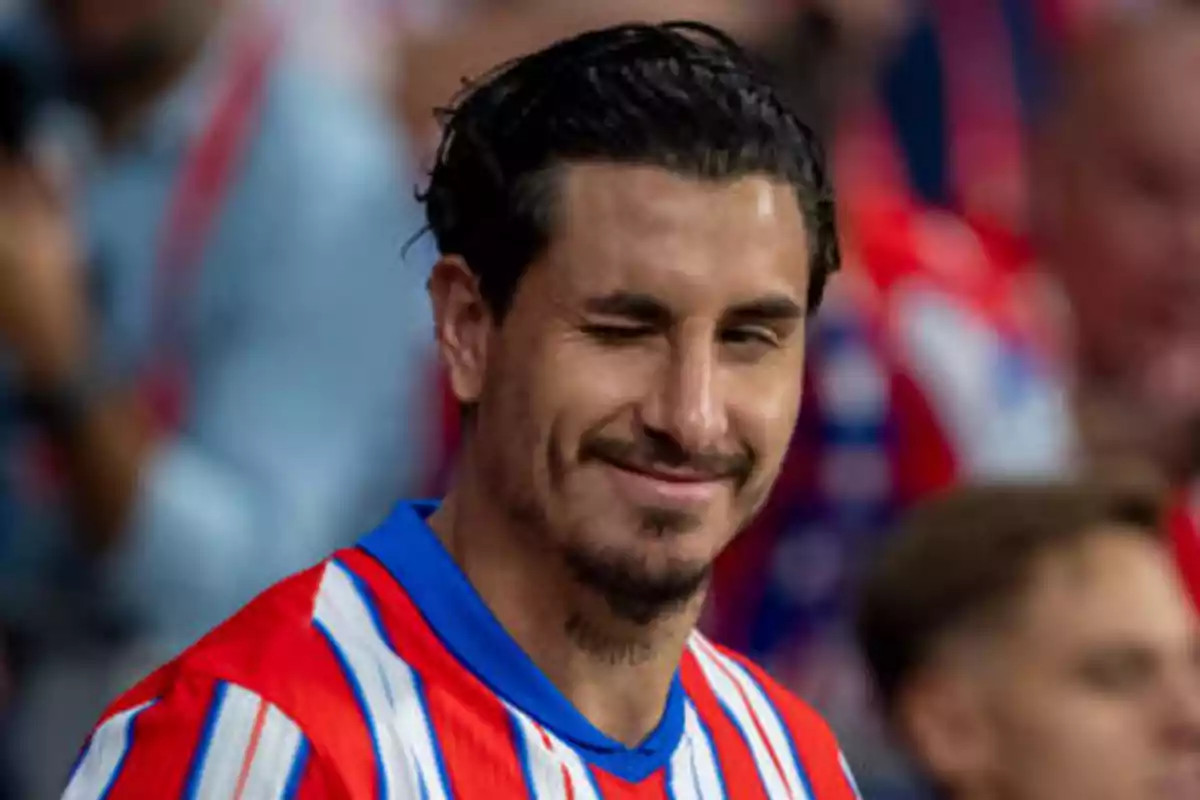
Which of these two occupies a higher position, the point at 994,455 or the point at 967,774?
the point at 994,455

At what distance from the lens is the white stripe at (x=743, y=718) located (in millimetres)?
2076

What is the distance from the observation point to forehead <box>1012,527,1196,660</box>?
3.04 metres

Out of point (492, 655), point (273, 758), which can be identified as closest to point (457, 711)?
point (492, 655)

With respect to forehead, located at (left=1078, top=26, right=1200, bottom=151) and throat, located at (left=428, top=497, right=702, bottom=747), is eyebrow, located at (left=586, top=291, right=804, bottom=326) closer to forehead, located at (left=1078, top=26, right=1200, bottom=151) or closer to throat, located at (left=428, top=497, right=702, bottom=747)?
throat, located at (left=428, top=497, right=702, bottom=747)

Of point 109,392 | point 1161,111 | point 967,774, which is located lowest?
point 967,774

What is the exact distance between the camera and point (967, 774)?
303 cm

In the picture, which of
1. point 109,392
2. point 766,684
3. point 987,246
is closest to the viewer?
point 766,684

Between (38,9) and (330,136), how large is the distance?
497 millimetres

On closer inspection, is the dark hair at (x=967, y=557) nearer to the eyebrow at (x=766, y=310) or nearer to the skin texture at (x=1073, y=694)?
the skin texture at (x=1073, y=694)

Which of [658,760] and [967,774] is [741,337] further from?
[967,774]

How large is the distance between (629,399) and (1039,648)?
1342mm

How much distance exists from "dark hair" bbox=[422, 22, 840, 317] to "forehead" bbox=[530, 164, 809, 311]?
14 millimetres

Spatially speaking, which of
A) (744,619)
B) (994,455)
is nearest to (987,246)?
(994,455)

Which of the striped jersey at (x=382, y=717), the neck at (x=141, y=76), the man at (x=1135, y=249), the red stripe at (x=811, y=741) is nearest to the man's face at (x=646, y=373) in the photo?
the striped jersey at (x=382, y=717)
